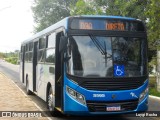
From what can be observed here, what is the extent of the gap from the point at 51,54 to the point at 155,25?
6587mm

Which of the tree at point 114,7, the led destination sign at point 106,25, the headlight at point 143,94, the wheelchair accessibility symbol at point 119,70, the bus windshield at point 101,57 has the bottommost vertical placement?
the headlight at point 143,94

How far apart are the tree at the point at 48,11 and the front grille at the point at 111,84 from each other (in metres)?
38.4

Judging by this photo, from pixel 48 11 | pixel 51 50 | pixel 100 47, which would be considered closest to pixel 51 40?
pixel 51 50

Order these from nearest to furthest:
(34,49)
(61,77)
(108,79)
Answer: (108,79)
(61,77)
(34,49)

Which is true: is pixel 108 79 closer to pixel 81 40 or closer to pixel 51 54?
pixel 81 40

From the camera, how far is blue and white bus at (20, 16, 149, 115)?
936 centimetres

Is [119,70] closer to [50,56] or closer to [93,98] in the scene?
[93,98]

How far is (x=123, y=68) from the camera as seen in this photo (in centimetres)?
966

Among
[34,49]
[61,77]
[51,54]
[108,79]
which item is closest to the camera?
[108,79]

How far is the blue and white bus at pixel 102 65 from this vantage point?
30.7 feet

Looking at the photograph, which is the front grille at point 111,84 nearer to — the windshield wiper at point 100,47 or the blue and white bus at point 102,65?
the blue and white bus at point 102,65

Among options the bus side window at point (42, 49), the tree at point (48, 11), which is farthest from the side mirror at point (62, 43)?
the tree at point (48, 11)

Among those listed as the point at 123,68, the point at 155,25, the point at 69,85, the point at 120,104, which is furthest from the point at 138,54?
the point at 155,25

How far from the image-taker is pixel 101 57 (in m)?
9.53
